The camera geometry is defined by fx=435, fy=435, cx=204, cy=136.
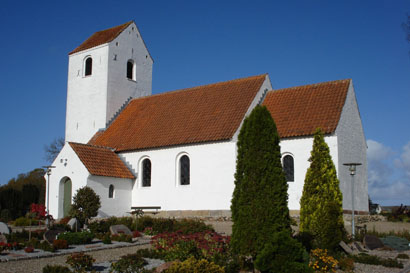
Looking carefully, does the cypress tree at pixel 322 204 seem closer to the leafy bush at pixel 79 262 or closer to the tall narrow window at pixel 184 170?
the leafy bush at pixel 79 262

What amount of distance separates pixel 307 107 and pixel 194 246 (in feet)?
41.6

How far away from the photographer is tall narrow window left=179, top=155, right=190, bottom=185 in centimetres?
2197

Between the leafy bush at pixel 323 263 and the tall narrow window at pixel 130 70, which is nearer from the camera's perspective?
the leafy bush at pixel 323 263

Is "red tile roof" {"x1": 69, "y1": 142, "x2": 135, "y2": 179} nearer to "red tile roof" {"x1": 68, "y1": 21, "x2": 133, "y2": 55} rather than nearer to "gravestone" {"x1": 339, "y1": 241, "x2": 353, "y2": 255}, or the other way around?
"red tile roof" {"x1": 68, "y1": 21, "x2": 133, "y2": 55}

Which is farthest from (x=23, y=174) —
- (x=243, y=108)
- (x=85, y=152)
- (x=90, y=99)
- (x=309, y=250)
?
(x=309, y=250)

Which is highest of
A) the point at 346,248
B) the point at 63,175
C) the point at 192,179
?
the point at 63,175

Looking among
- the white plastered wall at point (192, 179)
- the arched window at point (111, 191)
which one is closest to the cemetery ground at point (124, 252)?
the white plastered wall at point (192, 179)

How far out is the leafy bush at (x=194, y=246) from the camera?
32.9 ft

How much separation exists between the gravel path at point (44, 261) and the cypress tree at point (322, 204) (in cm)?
533

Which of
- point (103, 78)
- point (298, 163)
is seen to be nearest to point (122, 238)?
point (298, 163)

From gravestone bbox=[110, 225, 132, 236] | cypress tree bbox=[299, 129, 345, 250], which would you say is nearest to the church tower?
gravestone bbox=[110, 225, 132, 236]

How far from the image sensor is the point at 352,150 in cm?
2069

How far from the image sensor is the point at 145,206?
22922 millimetres

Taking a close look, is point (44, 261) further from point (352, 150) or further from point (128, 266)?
point (352, 150)
